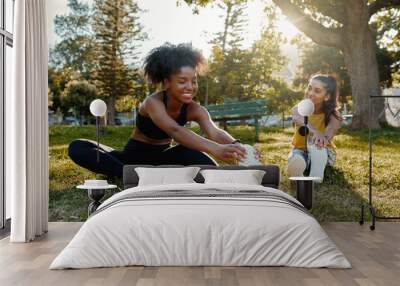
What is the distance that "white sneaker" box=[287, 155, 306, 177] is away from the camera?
696 cm

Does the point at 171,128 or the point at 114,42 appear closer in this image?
the point at 171,128

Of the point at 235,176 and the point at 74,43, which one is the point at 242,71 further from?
the point at 74,43

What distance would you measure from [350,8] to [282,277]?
405 cm

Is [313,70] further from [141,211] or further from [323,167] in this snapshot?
[141,211]

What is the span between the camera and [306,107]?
6.73 m

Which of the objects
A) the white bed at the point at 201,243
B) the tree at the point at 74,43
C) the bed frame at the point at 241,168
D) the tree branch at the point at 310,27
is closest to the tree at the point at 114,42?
the tree at the point at 74,43

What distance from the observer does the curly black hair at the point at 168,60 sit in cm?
680

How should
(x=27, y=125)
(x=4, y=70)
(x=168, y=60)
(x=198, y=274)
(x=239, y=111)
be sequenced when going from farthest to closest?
(x=239, y=111), (x=168, y=60), (x=4, y=70), (x=27, y=125), (x=198, y=274)

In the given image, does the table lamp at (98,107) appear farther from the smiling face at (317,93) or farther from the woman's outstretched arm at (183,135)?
the smiling face at (317,93)

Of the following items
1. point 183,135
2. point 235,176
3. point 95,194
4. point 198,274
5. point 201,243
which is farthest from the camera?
point 183,135

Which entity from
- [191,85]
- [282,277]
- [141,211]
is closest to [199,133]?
[191,85]

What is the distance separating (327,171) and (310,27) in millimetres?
1735

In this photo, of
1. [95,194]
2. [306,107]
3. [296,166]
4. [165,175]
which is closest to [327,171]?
[296,166]

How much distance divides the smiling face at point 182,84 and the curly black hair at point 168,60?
0.06m
